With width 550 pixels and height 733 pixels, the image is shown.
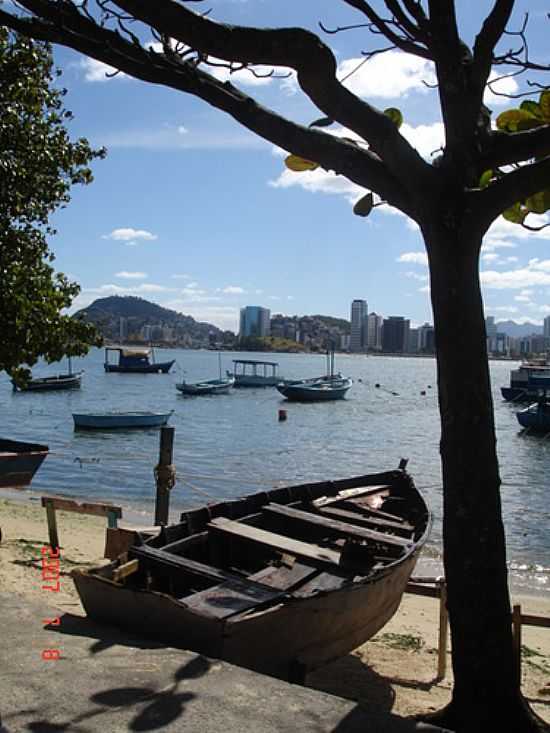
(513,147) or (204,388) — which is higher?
(513,147)

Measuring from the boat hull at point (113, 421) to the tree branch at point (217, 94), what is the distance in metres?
36.5

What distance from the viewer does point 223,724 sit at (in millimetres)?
4145

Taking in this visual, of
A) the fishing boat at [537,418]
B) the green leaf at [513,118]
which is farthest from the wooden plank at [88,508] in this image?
the fishing boat at [537,418]

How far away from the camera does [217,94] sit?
559 cm

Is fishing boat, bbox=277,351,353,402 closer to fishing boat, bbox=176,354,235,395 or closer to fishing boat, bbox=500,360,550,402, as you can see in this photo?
fishing boat, bbox=176,354,235,395

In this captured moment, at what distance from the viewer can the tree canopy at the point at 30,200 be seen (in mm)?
8688

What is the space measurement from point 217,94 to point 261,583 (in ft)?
13.0

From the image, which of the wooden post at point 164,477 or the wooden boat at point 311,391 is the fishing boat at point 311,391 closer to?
the wooden boat at point 311,391

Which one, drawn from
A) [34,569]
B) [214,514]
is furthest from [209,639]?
[34,569]

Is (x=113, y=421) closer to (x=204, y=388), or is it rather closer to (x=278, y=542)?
(x=204, y=388)

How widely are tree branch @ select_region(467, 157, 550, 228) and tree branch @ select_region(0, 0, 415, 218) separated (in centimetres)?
56

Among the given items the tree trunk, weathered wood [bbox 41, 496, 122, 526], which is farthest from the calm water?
the tree trunk

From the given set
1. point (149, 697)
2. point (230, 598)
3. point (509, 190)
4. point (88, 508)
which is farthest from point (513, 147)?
point (88, 508)

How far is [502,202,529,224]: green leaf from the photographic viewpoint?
5.75 meters
